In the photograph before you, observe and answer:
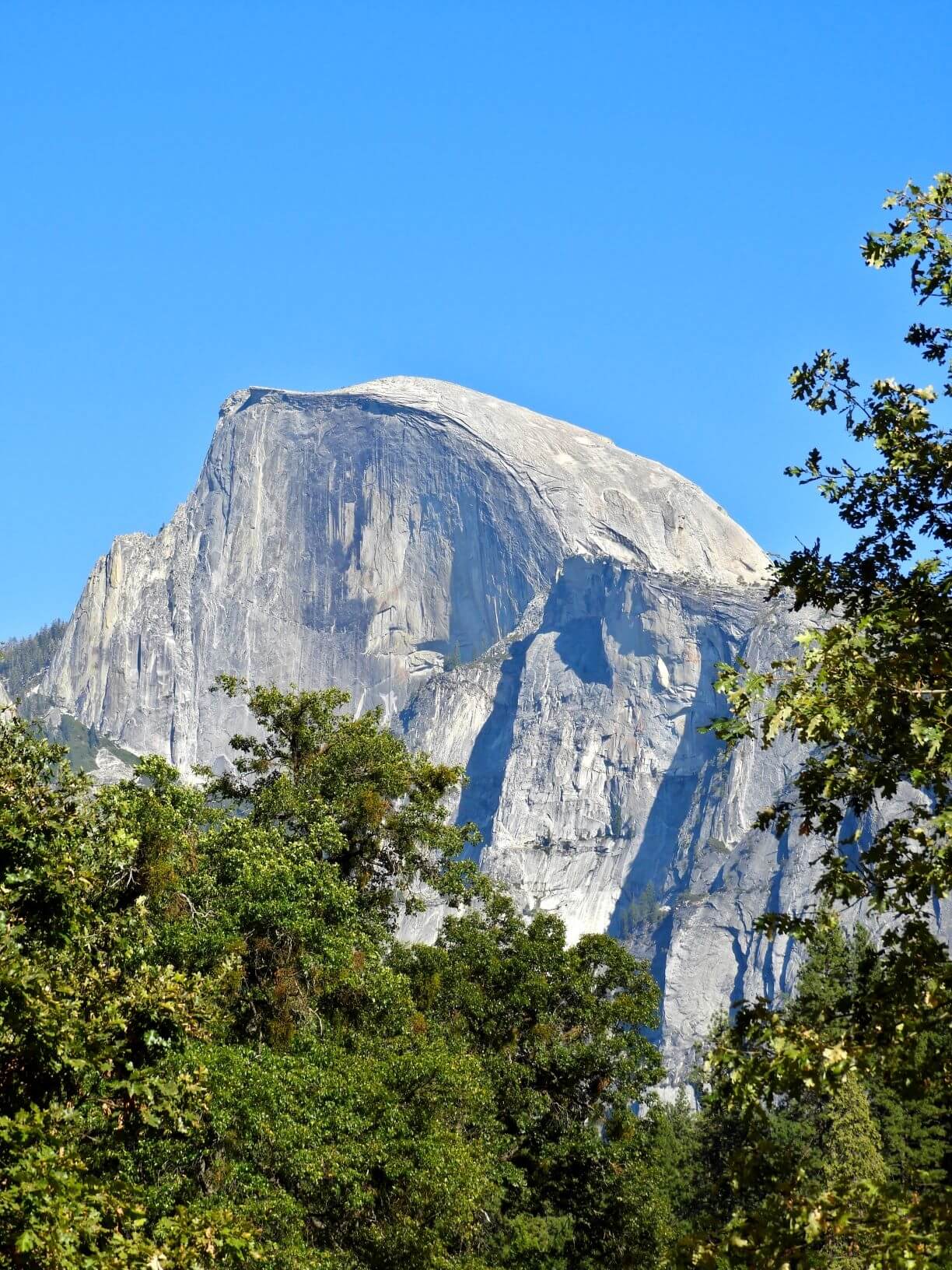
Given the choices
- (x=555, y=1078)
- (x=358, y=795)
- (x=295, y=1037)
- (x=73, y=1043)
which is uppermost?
(x=358, y=795)

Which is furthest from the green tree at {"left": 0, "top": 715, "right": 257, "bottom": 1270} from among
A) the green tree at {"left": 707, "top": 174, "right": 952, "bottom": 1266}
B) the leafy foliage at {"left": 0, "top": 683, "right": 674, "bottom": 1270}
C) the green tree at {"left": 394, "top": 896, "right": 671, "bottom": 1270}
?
the green tree at {"left": 394, "top": 896, "right": 671, "bottom": 1270}

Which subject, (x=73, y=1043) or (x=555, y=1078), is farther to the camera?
(x=555, y=1078)

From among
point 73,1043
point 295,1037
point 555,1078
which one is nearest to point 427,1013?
point 555,1078

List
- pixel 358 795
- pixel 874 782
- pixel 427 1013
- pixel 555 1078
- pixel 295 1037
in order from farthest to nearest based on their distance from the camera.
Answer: pixel 555 1078 → pixel 427 1013 → pixel 358 795 → pixel 295 1037 → pixel 874 782

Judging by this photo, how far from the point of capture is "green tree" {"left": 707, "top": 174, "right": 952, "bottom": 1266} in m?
10.8

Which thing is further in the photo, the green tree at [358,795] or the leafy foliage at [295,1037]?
the green tree at [358,795]

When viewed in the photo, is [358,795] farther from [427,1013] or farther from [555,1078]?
[555,1078]

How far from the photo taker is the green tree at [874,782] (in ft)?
35.5

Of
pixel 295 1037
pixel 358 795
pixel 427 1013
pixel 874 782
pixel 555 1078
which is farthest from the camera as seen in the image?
pixel 555 1078

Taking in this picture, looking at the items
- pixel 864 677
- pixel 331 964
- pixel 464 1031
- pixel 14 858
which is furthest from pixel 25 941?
pixel 464 1031

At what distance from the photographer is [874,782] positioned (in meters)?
12.1

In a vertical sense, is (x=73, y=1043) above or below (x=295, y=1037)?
below

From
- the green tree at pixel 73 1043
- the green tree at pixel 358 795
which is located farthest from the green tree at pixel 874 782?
the green tree at pixel 358 795

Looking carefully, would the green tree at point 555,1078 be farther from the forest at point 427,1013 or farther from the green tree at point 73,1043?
the green tree at point 73,1043
